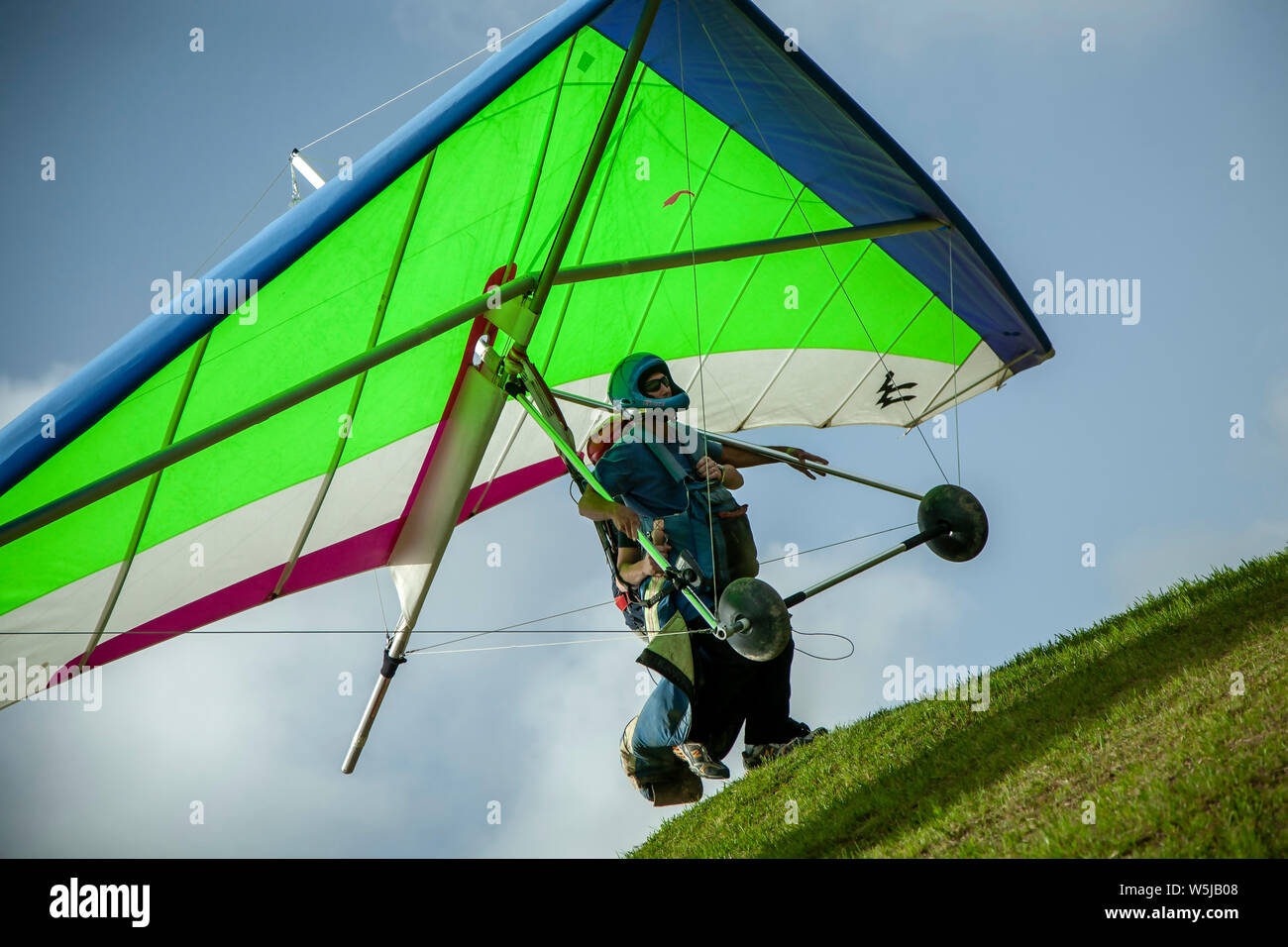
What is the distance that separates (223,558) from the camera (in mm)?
5387

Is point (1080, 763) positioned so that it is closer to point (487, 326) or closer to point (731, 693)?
point (731, 693)

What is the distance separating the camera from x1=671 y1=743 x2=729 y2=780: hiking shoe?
4.39m

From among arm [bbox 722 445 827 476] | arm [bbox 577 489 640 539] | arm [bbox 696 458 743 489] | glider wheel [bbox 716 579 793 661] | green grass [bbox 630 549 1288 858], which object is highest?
arm [bbox 722 445 827 476]

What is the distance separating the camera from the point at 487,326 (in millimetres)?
5168

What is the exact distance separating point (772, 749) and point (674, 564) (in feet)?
4.12

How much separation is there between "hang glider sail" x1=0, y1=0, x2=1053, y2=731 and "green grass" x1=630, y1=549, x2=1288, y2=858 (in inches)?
71.3

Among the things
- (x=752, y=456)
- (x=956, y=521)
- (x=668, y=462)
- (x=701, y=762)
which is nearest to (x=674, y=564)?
(x=668, y=462)

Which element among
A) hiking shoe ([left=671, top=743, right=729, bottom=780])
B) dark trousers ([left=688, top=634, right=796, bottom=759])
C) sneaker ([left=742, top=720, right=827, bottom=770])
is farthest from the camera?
sneaker ([left=742, top=720, right=827, bottom=770])

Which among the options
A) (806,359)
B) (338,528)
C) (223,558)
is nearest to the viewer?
(223,558)

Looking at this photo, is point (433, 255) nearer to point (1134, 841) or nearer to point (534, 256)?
point (534, 256)

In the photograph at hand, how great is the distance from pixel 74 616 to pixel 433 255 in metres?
2.17

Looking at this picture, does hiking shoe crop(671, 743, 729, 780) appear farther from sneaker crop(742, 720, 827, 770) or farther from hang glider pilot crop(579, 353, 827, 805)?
sneaker crop(742, 720, 827, 770)

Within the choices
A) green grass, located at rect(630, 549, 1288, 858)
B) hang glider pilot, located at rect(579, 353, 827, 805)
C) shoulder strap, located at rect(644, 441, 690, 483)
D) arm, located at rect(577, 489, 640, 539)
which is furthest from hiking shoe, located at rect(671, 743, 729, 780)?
shoulder strap, located at rect(644, 441, 690, 483)

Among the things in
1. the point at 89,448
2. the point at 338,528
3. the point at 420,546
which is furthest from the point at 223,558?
the point at 89,448
